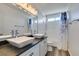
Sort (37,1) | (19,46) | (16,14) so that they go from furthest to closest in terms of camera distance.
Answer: (16,14)
(37,1)
(19,46)

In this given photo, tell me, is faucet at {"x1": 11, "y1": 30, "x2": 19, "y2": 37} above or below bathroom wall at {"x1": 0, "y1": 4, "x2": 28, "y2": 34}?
below

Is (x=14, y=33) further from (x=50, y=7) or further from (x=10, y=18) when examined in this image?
(x=50, y=7)

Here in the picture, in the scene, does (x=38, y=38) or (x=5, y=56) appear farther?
(x=38, y=38)

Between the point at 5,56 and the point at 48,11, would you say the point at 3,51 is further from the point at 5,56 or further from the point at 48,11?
the point at 48,11

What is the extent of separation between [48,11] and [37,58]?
834 mm

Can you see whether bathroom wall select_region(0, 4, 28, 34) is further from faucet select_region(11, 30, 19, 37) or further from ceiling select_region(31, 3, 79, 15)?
ceiling select_region(31, 3, 79, 15)

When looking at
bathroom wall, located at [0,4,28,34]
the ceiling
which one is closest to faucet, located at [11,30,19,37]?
bathroom wall, located at [0,4,28,34]

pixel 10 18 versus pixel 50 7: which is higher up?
pixel 50 7

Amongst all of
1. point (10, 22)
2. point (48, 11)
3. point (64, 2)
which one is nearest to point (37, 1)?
point (48, 11)

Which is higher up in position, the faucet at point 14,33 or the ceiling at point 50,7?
the ceiling at point 50,7

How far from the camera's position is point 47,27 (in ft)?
6.04

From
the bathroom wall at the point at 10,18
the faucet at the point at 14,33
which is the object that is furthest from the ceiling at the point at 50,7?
the faucet at the point at 14,33

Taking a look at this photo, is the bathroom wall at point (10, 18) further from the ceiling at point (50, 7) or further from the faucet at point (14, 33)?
the ceiling at point (50, 7)

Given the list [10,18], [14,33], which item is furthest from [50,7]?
[14,33]
